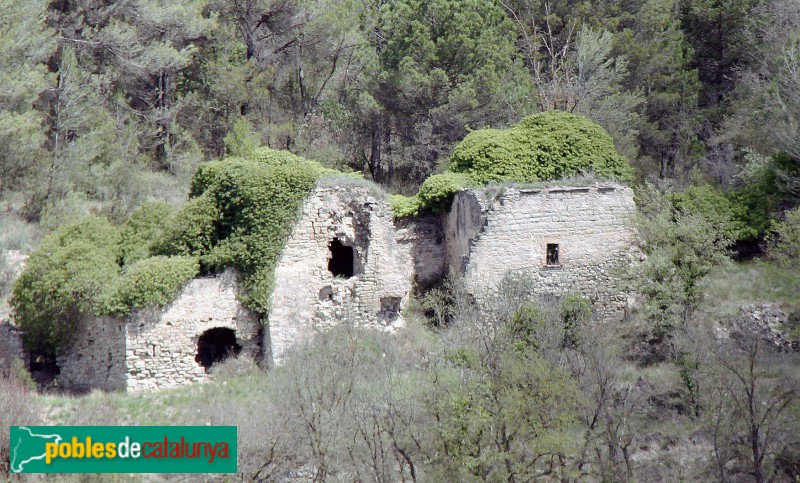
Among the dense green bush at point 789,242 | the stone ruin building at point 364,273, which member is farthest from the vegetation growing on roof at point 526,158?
the dense green bush at point 789,242

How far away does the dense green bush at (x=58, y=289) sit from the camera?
863 inches

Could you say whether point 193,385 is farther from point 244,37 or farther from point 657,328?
point 244,37

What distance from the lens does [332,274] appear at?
23.1 metres

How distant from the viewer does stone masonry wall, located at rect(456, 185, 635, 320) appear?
2339 centimetres

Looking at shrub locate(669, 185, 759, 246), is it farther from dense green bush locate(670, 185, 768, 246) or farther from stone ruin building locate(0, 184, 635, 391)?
stone ruin building locate(0, 184, 635, 391)

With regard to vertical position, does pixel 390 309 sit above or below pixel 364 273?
below

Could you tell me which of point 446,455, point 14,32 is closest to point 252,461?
point 446,455

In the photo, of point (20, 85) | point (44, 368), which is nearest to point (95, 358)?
point (44, 368)

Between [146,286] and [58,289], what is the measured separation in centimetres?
193

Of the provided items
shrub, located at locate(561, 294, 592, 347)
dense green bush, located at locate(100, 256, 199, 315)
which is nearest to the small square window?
shrub, located at locate(561, 294, 592, 347)

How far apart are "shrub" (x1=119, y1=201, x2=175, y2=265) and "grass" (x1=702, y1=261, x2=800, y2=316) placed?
10873 millimetres

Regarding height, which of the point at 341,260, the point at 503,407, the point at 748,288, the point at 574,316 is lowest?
the point at 503,407

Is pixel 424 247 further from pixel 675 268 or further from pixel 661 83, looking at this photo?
pixel 661 83

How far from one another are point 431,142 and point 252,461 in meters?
13.6
